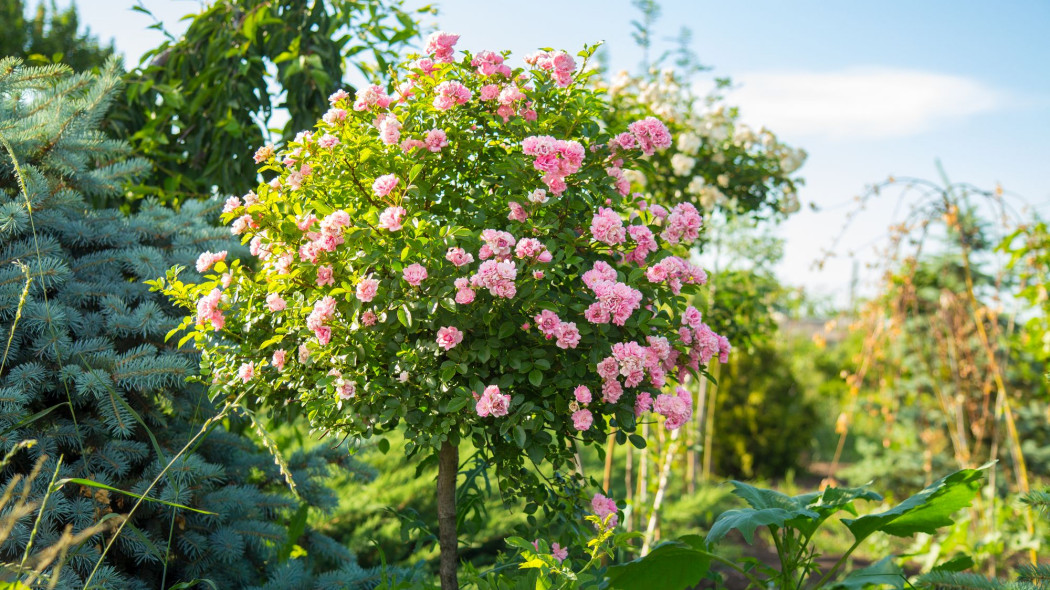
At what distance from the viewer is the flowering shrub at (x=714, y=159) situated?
383 centimetres

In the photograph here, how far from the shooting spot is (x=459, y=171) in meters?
2.12

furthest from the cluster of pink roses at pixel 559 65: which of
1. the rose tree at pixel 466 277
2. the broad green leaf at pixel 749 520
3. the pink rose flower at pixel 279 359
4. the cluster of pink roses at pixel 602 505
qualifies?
the broad green leaf at pixel 749 520

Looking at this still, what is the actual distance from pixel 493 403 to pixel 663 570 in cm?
81

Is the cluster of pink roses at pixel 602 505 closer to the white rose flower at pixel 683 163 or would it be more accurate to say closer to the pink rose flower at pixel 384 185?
the pink rose flower at pixel 384 185

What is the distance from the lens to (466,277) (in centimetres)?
→ 181

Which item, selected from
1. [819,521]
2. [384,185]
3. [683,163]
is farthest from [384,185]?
[683,163]

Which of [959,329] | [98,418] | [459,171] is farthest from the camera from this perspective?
[959,329]

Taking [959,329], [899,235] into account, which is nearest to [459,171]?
[899,235]

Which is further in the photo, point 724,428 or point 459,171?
point 724,428

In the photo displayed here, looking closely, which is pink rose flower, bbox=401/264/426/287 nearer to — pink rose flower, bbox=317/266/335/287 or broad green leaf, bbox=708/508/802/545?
pink rose flower, bbox=317/266/335/287

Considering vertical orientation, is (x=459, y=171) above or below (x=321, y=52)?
below

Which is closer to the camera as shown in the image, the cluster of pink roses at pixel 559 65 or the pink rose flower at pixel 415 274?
the pink rose flower at pixel 415 274

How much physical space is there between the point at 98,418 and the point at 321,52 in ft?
5.88

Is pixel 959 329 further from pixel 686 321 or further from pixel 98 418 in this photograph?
pixel 98 418
